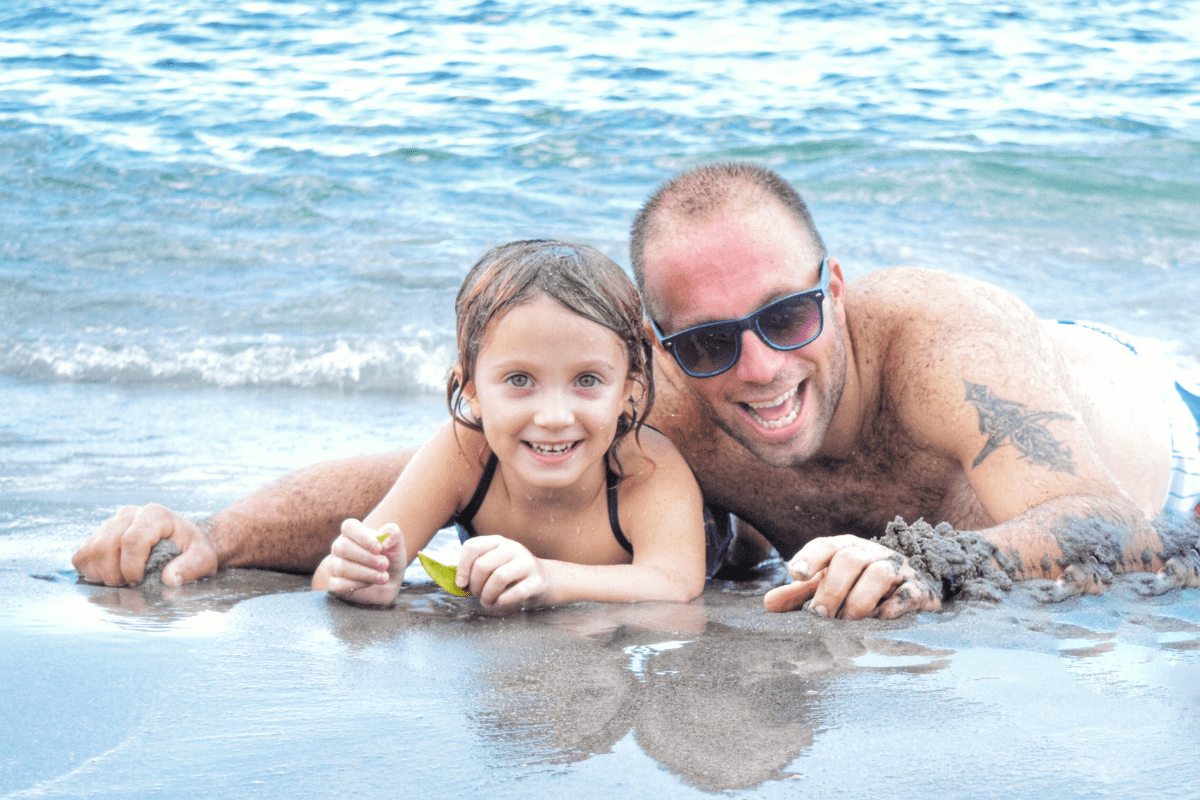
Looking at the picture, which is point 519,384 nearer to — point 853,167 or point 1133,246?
point 1133,246

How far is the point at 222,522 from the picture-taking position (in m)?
3.36

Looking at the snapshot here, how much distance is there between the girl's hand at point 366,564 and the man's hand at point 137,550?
0.51 meters

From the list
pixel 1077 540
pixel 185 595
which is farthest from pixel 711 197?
pixel 185 595

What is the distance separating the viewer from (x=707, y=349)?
3158 mm

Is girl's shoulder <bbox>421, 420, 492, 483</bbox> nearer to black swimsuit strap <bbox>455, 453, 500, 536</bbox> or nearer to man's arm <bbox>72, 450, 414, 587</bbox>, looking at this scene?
black swimsuit strap <bbox>455, 453, 500, 536</bbox>

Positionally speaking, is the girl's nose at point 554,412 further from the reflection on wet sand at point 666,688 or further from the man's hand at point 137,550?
the man's hand at point 137,550

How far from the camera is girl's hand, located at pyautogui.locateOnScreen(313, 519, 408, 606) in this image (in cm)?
267

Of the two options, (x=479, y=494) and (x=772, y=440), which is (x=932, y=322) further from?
(x=479, y=494)

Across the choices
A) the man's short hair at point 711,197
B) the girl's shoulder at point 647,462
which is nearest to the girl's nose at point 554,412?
the girl's shoulder at point 647,462

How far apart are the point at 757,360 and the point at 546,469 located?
2.29 ft

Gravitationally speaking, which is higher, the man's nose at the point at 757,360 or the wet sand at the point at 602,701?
the man's nose at the point at 757,360

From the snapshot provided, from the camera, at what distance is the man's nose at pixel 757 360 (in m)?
3.11

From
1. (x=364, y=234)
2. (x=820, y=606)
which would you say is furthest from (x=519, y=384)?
(x=364, y=234)

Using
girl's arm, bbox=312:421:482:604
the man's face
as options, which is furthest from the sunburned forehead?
girl's arm, bbox=312:421:482:604
